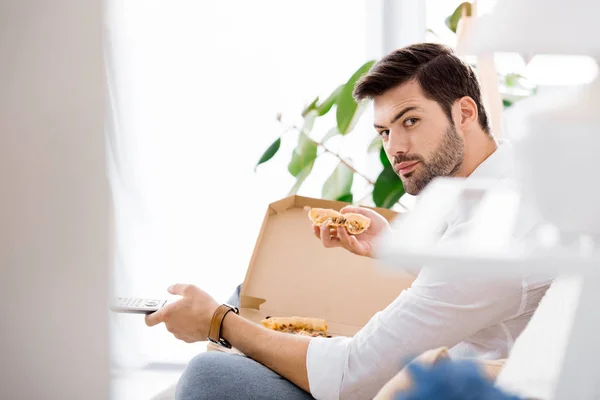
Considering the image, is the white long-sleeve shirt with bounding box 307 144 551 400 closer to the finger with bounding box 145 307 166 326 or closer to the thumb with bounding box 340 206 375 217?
the finger with bounding box 145 307 166 326

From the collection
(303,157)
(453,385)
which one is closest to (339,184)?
(303,157)

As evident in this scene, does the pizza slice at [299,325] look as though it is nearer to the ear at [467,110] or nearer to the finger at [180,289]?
the finger at [180,289]

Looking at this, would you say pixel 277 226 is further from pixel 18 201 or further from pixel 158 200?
pixel 18 201

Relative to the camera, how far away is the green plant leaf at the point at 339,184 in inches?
89.2

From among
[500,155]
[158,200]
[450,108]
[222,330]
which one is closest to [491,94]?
[450,108]

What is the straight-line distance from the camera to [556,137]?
0.46 m

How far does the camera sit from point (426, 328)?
1.22 m

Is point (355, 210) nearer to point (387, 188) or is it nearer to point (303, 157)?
point (387, 188)

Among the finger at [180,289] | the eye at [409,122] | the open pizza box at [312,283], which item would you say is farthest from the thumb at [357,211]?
the finger at [180,289]

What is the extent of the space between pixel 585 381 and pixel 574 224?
0.10 metres

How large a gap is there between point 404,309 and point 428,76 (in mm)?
624

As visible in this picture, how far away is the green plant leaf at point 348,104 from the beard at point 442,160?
0.46 meters

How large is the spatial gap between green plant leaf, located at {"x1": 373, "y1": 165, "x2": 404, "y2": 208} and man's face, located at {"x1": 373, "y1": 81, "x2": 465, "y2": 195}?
0.37 metres

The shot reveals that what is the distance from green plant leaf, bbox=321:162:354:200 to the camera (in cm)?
227
